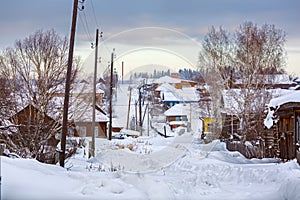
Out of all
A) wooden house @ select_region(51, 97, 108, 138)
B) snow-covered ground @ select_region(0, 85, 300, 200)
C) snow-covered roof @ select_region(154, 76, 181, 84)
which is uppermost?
snow-covered roof @ select_region(154, 76, 181, 84)

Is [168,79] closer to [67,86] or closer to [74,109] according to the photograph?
[67,86]

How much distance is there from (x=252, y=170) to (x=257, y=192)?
11.4 ft

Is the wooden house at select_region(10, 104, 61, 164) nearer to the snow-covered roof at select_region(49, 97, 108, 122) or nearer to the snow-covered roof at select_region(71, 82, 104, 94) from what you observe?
the snow-covered roof at select_region(49, 97, 108, 122)

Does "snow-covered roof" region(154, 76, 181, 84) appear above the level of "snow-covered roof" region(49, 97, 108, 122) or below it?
above

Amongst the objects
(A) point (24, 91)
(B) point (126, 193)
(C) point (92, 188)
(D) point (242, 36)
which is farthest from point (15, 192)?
(D) point (242, 36)

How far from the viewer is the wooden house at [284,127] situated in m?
14.9

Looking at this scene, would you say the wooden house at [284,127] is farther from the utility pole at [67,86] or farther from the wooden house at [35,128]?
the wooden house at [35,128]

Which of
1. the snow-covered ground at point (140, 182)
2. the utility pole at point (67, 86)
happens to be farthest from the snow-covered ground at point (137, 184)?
the utility pole at point (67, 86)

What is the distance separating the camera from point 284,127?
17016 mm

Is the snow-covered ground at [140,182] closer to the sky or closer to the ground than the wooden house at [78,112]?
closer to the ground

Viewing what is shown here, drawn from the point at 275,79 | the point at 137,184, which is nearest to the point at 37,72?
the point at 275,79

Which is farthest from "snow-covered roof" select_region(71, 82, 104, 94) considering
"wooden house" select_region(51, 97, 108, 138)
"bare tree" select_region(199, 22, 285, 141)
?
"bare tree" select_region(199, 22, 285, 141)

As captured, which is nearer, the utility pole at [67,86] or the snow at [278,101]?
the utility pole at [67,86]

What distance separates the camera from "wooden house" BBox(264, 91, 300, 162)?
14867 millimetres
